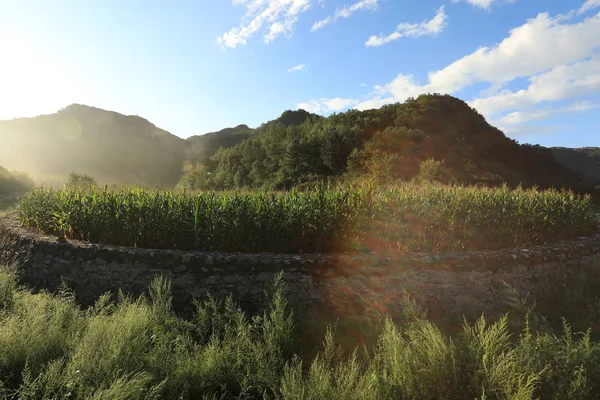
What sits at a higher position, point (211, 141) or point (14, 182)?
point (211, 141)

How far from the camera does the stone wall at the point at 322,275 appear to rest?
6723 mm

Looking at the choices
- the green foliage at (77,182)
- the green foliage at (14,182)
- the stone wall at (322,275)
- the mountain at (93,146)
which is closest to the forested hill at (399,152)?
the green foliage at (77,182)

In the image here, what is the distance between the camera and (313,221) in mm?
7887

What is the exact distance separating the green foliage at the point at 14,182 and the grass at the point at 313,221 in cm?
2488

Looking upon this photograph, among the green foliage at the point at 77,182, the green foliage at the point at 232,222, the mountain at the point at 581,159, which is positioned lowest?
the green foliage at the point at 232,222

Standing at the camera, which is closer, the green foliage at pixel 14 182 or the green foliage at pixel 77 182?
the green foliage at pixel 77 182

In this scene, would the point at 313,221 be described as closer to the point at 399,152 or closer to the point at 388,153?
the point at 388,153

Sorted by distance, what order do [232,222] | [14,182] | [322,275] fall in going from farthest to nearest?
[14,182], [232,222], [322,275]

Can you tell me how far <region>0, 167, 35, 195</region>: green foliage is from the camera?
27.9m

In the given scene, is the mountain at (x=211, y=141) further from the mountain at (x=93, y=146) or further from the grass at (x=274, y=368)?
the grass at (x=274, y=368)

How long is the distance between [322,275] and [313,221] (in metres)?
1.52

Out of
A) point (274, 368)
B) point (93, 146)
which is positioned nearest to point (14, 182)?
point (274, 368)

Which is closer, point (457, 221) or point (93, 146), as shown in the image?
point (457, 221)

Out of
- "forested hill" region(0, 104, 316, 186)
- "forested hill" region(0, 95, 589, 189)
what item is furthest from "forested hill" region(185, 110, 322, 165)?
"forested hill" region(0, 95, 589, 189)
